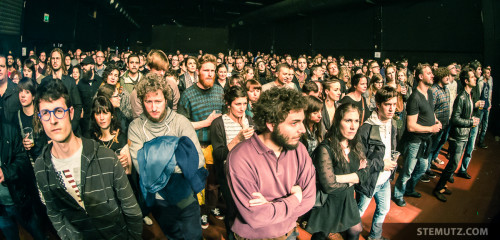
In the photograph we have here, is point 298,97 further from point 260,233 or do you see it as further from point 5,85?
point 5,85

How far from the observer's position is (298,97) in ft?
5.63

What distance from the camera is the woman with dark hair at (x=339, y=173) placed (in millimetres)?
2244

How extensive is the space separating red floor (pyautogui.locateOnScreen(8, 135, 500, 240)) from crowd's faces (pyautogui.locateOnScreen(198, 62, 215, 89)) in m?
1.66

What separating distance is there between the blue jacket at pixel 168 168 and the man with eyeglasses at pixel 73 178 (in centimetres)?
17

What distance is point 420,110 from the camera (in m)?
3.68

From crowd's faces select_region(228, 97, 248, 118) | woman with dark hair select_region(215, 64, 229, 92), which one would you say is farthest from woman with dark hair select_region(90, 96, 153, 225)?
woman with dark hair select_region(215, 64, 229, 92)

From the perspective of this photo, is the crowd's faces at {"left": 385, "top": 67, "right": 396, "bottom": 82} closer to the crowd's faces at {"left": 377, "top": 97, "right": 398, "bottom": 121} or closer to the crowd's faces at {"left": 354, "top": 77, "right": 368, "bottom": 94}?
the crowd's faces at {"left": 354, "top": 77, "right": 368, "bottom": 94}

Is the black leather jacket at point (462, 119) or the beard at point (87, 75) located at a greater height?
the beard at point (87, 75)

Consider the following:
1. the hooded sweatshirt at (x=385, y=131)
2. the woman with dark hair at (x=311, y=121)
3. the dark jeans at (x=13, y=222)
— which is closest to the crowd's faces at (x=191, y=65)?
the woman with dark hair at (x=311, y=121)

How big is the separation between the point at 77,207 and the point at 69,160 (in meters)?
0.28

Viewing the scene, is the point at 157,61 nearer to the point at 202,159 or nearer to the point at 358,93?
the point at 202,159

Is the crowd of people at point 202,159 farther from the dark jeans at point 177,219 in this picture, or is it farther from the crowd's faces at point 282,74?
the crowd's faces at point 282,74

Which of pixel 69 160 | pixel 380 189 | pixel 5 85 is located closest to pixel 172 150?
pixel 69 160

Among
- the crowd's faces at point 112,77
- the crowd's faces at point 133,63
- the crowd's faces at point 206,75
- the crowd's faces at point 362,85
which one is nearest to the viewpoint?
the crowd's faces at point 206,75
